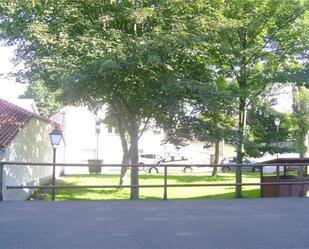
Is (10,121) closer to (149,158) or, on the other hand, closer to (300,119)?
(300,119)

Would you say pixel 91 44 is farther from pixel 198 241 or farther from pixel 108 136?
pixel 108 136

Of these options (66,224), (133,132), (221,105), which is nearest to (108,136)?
(133,132)

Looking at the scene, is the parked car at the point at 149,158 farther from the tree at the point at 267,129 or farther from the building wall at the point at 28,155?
the building wall at the point at 28,155

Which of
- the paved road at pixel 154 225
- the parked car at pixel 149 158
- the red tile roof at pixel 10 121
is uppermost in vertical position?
the red tile roof at pixel 10 121

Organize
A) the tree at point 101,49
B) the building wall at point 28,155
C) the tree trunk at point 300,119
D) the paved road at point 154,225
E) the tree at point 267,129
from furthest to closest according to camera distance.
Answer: the tree trunk at point 300,119 < the tree at point 267,129 < the building wall at point 28,155 < the tree at point 101,49 < the paved road at point 154,225

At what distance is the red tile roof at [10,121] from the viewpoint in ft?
71.3

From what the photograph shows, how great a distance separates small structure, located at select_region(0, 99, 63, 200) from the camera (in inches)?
853

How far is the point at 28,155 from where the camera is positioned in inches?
1075

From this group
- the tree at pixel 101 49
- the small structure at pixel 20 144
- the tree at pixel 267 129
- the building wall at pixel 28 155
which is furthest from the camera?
the tree at pixel 267 129

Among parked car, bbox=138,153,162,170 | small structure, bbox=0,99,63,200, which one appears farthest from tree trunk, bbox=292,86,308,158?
small structure, bbox=0,99,63,200

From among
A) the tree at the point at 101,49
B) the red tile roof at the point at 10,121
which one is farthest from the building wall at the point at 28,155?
the tree at the point at 101,49

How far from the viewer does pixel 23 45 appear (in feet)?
69.7

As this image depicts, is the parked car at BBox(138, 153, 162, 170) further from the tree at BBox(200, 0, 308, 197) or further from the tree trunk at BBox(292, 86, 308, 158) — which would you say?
the tree at BBox(200, 0, 308, 197)

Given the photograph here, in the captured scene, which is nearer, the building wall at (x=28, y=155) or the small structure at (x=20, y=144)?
the small structure at (x=20, y=144)
